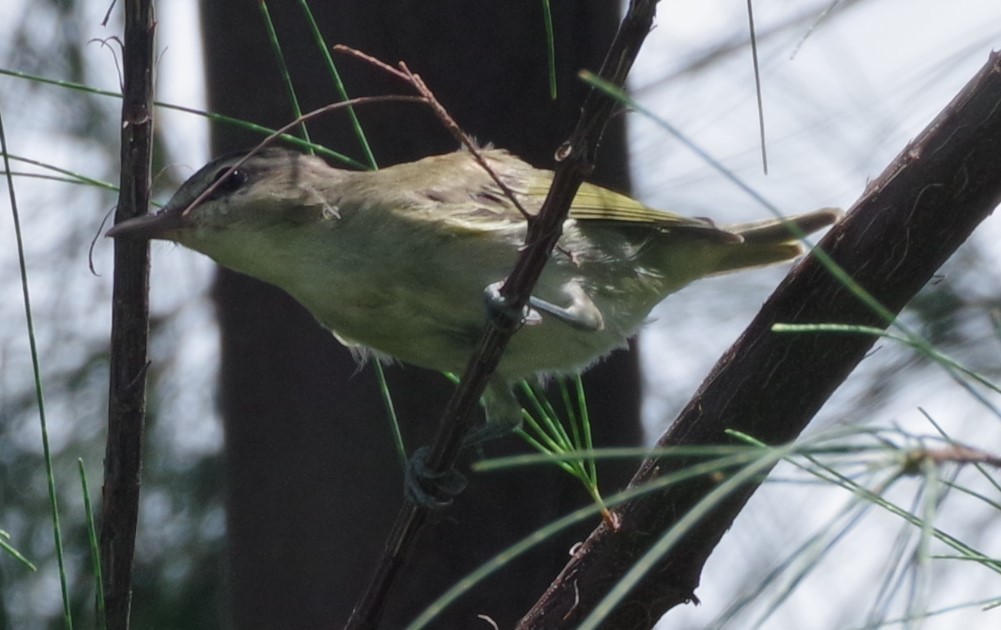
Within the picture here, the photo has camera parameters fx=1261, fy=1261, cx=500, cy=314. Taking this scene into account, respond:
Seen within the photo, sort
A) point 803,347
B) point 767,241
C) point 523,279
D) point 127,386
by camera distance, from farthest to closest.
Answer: point 767,241 → point 803,347 → point 523,279 → point 127,386

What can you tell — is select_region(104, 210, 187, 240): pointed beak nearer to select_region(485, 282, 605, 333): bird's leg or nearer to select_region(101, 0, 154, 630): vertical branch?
select_region(101, 0, 154, 630): vertical branch


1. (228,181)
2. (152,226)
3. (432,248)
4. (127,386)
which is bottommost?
(127,386)

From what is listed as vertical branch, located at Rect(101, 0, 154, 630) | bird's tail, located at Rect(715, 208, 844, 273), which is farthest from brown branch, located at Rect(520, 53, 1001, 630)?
vertical branch, located at Rect(101, 0, 154, 630)

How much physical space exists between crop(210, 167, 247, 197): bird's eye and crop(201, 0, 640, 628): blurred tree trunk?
1.75ft

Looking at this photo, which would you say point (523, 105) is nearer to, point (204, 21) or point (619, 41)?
point (204, 21)

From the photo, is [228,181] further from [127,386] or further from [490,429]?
[127,386]

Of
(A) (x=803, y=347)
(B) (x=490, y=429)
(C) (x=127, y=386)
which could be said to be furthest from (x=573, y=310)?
(C) (x=127, y=386)

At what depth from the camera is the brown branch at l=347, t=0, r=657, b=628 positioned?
150 centimetres

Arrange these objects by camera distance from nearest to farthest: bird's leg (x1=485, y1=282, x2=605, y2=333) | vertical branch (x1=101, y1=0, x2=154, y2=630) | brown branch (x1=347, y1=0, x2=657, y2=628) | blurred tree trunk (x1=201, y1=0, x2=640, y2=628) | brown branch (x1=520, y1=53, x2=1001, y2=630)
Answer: brown branch (x1=347, y1=0, x2=657, y2=628) < vertical branch (x1=101, y1=0, x2=154, y2=630) < brown branch (x1=520, y1=53, x2=1001, y2=630) < bird's leg (x1=485, y1=282, x2=605, y2=333) < blurred tree trunk (x1=201, y1=0, x2=640, y2=628)

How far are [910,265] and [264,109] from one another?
182 cm

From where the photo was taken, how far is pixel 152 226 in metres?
2.14

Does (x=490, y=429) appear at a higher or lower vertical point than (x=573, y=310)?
lower

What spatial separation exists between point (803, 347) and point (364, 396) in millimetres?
1406

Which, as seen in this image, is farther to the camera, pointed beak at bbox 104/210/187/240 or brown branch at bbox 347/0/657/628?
pointed beak at bbox 104/210/187/240
